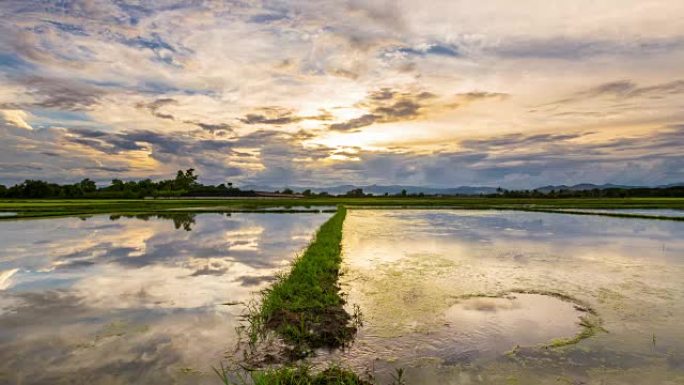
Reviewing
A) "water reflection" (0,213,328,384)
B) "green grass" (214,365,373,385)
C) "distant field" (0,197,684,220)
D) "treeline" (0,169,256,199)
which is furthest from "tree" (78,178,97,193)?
"green grass" (214,365,373,385)

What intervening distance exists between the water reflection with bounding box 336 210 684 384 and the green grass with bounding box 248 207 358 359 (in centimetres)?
44

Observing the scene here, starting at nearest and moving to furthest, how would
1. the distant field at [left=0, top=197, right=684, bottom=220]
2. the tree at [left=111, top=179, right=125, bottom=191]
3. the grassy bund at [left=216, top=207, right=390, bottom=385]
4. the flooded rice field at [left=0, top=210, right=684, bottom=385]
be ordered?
the grassy bund at [left=216, top=207, right=390, bottom=385] < the flooded rice field at [left=0, top=210, right=684, bottom=385] < the distant field at [left=0, top=197, right=684, bottom=220] < the tree at [left=111, top=179, right=125, bottom=191]

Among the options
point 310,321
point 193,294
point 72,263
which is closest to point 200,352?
point 310,321

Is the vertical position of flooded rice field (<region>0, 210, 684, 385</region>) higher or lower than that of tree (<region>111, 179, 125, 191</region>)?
lower

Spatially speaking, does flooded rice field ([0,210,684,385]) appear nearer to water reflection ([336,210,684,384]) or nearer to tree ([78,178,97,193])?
water reflection ([336,210,684,384])

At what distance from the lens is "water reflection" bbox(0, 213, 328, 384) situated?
6.24m

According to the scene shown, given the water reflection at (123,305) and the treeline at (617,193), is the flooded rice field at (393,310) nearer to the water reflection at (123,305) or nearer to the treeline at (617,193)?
the water reflection at (123,305)

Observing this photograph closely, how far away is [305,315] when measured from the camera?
27.8ft

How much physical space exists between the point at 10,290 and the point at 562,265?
15856 millimetres

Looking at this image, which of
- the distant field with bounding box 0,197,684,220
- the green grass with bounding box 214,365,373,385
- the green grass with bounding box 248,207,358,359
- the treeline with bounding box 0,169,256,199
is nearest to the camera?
the green grass with bounding box 214,365,373,385

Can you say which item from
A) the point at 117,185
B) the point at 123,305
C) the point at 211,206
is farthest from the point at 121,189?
the point at 123,305

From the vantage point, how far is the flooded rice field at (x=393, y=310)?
6.23 m

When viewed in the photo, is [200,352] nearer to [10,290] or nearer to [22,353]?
[22,353]

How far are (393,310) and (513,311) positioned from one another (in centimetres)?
249
